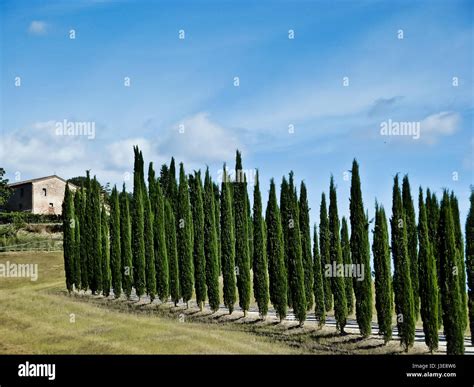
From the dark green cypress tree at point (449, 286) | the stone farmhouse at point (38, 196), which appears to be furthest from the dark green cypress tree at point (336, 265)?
the stone farmhouse at point (38, 196)

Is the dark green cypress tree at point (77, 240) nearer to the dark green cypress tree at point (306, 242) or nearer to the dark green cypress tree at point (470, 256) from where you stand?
the dark green cypress tree at point (306, 242)

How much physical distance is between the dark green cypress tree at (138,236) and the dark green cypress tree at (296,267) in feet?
37.7

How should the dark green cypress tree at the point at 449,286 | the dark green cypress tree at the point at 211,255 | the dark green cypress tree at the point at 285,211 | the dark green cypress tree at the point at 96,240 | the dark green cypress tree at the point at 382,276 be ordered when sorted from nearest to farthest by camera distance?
1. the dark green cypress tree at the point at 449,286
2. the dark green cypress tree at the point at 382,276
3. the dark green cypress tree at the point at 285,211
4. the dark green cypress tree at the point at 211,255
5. the dark green cypress tree at the point at 96,240

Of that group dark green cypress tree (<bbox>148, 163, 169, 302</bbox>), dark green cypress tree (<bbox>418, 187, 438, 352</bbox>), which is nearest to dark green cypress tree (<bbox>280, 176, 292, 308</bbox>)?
dark green cypress tree (<bbox>418, 187, 438, 352</bbox>)

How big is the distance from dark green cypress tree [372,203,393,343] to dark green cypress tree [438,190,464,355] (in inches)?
113

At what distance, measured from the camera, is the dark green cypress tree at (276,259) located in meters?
28.6

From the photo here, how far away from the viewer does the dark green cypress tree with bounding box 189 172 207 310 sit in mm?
32500

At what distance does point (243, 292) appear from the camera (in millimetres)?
30453

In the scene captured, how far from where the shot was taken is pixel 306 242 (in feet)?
96.6

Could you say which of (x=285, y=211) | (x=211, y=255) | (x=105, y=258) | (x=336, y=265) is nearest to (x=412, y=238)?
(x=336, y=265)

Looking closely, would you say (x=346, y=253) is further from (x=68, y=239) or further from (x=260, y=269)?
(x=68, y=239)

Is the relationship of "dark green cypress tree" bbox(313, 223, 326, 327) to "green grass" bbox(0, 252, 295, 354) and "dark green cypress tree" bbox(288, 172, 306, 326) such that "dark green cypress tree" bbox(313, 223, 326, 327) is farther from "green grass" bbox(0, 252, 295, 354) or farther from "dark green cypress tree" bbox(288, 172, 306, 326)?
"green grass" bbox(0, 252, 295, 354)

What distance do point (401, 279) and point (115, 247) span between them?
20870 millimetres
